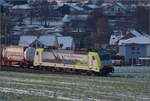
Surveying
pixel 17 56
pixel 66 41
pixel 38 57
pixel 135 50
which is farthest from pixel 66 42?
pixel 38 57

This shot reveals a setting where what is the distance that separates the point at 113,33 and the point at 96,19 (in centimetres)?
1913

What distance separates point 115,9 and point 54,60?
393ft

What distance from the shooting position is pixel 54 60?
178 ft

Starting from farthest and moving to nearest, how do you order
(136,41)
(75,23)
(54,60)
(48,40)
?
1. (75,23)
2. (48,40)
3. (136,41)
4. (54,60)

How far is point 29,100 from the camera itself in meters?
21.8

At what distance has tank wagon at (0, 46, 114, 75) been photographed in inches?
1965

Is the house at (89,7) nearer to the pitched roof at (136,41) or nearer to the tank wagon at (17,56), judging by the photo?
the pitched roof at (136,41)

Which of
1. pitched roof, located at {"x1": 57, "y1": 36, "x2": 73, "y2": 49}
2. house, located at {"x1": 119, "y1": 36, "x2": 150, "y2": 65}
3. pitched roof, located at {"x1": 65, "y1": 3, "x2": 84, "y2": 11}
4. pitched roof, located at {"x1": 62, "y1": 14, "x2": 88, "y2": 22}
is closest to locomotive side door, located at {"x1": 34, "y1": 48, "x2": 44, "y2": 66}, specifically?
house, located at {"x1": 119, "y1": 36, "x2": 150, "y2": 65}

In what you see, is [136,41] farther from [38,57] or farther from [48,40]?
[38,57]

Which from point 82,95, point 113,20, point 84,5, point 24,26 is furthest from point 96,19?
point 82,95

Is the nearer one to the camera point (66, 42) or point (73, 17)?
point (66, 42)

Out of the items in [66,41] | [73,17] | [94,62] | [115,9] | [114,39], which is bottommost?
[73,17]

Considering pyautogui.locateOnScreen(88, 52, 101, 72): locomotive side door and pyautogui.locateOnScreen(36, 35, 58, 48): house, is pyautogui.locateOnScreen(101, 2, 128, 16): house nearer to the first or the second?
pyautogui.locateOnScreen(36, 35, 58, 48): house

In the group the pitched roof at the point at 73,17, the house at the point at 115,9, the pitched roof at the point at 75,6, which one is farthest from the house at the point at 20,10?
the house at the point at 115,9
